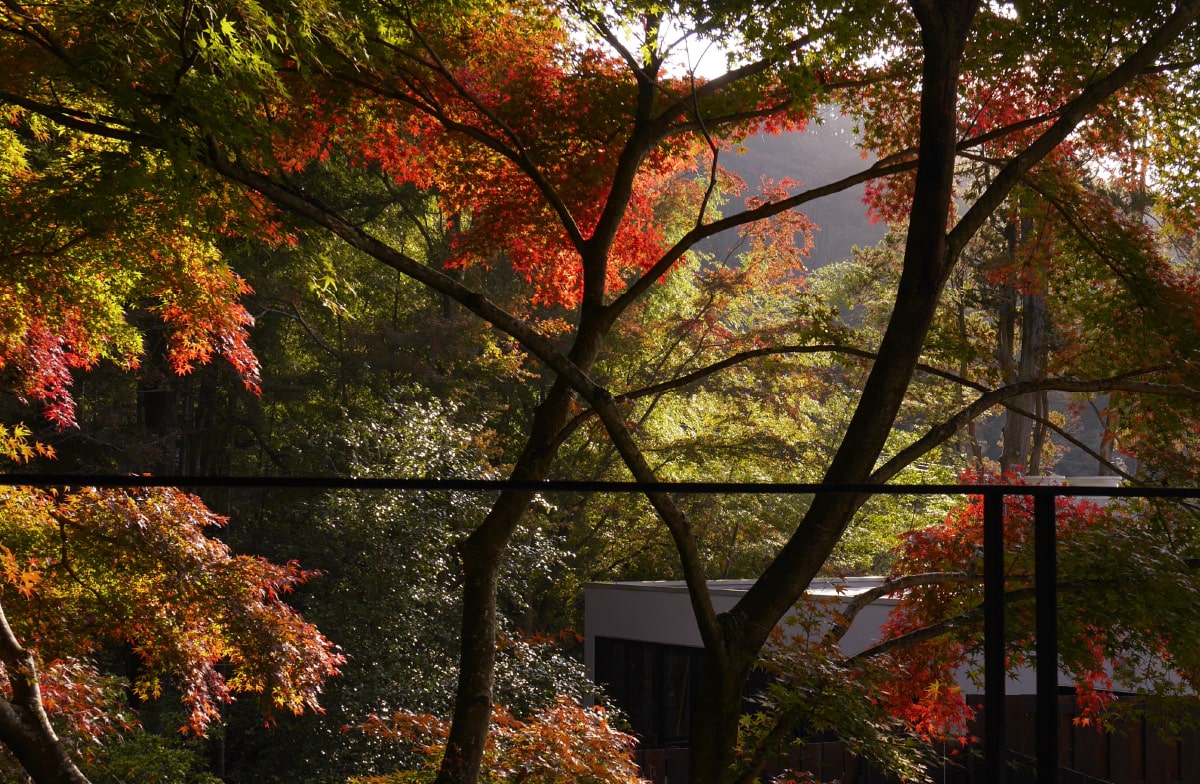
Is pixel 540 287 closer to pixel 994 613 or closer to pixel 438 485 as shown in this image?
pixel 994 613

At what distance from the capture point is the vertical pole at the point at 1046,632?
1.60 m

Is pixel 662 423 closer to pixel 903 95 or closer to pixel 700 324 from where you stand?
pixel 700 324

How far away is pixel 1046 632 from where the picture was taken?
5.42ft

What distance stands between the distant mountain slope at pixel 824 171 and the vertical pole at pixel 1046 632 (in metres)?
30.4

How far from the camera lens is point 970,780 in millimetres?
8156

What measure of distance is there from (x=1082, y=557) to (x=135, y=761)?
18.2ft

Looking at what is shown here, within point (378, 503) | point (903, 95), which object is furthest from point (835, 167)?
point (903, 95)

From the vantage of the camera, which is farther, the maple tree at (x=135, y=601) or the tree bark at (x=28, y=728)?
the maple tree at (x=135, y=601)

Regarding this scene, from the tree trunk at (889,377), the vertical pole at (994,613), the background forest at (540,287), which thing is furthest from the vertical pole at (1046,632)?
the tree trunk at (889,377)

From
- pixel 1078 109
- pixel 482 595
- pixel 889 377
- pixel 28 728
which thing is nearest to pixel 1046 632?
pixel 889 377

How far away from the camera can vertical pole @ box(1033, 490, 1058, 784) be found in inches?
A: 63.2

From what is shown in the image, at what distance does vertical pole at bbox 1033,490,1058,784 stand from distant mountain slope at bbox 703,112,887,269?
99.9 ft

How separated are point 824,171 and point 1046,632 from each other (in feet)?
117

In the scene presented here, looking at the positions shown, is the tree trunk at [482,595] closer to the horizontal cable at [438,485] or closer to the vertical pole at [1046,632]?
the vertical pole at [1046,632]
